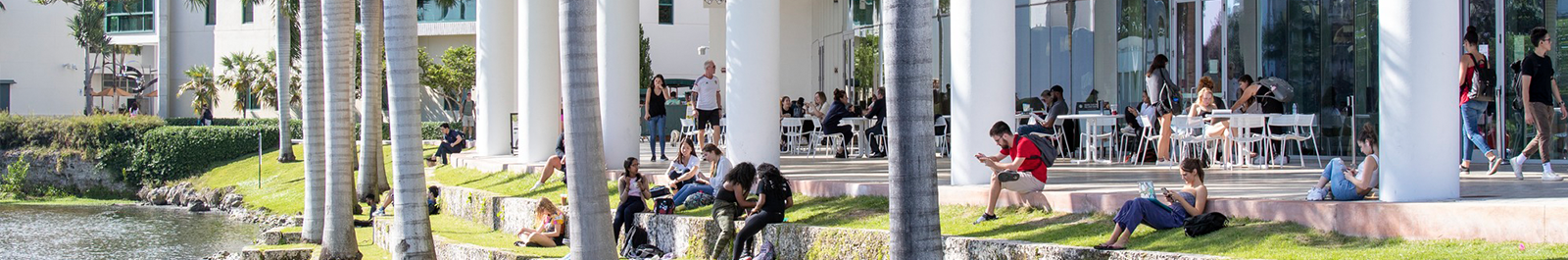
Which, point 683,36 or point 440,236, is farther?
point 683,36

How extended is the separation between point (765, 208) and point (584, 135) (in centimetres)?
208

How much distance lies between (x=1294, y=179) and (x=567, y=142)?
227 inches

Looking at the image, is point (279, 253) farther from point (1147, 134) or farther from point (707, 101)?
point (1147, 134)

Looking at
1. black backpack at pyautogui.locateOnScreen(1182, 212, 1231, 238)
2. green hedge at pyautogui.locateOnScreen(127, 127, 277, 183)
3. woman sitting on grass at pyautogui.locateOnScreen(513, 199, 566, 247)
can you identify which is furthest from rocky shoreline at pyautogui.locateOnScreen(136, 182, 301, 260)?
→ black backpack at pyautogui.locateOnScreen(1182, 212, 1231, 238)

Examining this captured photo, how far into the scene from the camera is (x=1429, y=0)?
28.6 ft

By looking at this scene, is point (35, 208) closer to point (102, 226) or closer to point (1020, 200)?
point (102, 226)

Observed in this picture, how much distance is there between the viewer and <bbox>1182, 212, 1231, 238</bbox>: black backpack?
8.93 metres

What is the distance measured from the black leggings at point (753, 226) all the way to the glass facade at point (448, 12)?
36.3m

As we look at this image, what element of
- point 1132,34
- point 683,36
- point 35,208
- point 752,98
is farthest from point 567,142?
point 683,36

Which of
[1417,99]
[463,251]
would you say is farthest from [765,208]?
[1417,99]

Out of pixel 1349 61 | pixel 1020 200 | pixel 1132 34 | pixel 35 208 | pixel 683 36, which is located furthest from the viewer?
pixel 683 36

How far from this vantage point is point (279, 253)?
51.8 feet

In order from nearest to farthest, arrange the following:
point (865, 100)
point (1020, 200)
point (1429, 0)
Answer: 1. point (1429, 0)
2. point (1020, 200)
3. point (865, 100)

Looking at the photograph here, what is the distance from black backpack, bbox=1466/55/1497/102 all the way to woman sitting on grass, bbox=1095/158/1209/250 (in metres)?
2.83
